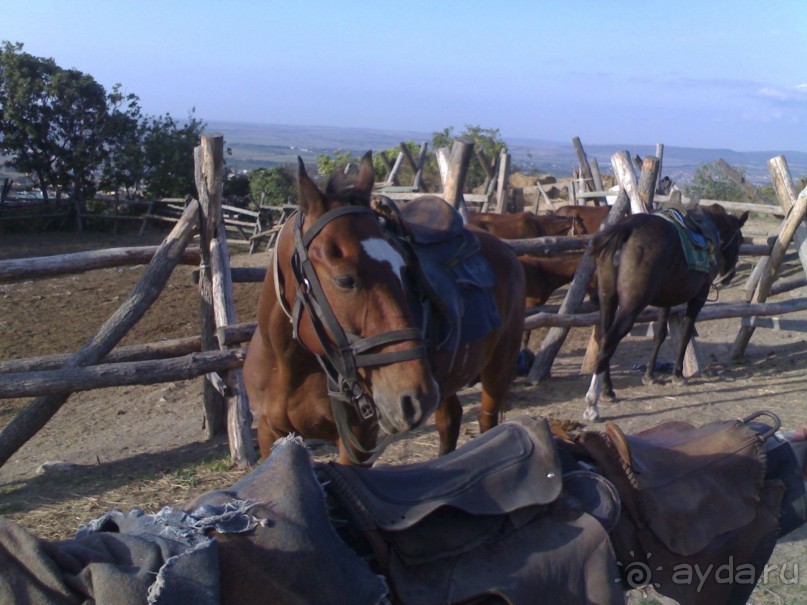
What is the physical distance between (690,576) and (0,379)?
13.3ft

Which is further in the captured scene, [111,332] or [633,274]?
[633,274]

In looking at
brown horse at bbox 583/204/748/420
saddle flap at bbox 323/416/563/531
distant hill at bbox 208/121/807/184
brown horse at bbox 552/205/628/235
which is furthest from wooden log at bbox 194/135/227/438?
distant hill at bbox 208/121/807/184

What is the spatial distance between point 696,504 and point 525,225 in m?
8.92

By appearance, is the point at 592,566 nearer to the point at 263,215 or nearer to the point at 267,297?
the point at 267,297

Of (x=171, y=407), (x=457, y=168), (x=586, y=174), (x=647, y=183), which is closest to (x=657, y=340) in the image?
(x=647, y=183)

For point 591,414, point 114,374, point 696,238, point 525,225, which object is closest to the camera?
point 114,374

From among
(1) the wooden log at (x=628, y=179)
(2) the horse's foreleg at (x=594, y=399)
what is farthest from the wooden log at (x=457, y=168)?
(1) the wooden log at (x=628, y=179)

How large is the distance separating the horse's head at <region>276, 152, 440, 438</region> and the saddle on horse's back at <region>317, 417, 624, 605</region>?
1094mm

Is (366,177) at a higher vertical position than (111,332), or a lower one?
higher

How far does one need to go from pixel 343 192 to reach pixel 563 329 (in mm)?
4761

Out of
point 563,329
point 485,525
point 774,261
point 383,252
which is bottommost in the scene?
point 563,329

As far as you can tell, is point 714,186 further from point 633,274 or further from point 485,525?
point 485,525

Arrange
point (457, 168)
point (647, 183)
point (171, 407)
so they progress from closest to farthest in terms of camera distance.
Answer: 1. point (457, 168)
2. point (171, 407)
3. point (647, 183)

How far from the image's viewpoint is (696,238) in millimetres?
7551
